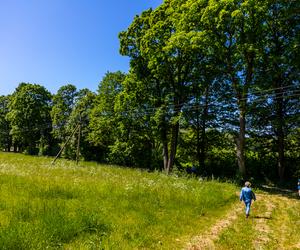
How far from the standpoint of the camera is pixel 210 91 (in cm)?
3272

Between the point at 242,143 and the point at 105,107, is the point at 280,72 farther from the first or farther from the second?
the point at 105,107

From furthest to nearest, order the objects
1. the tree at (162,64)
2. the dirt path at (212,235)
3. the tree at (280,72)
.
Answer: the tree at (162,64) → the tree at (280,72) → the dirt path at (212,235)

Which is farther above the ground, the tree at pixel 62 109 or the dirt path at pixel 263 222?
the tree at pixel 62 109

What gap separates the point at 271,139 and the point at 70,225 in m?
27.0

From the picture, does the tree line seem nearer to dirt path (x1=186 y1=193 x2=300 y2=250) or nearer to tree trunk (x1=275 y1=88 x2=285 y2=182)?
tree trunk (x1=275 y1=88 x2=285 y2=182)

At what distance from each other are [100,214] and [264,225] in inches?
283

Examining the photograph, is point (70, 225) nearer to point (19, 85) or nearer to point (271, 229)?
point (271, 229)

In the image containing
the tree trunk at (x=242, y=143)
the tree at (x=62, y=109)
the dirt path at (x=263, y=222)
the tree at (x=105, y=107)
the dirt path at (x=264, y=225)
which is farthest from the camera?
the tree at (x=62, y=109)

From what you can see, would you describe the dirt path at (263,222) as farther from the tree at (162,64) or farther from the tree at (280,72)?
the tree at (162,64)

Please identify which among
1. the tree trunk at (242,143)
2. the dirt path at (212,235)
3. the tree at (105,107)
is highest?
the tree at (105,107)

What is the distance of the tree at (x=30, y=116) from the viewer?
62.0 m

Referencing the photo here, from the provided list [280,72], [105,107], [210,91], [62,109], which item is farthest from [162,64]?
[62,109]

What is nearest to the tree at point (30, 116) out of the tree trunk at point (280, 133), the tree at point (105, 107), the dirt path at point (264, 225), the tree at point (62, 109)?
the tree at point (62, 109)

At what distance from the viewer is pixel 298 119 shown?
26.0 meters
